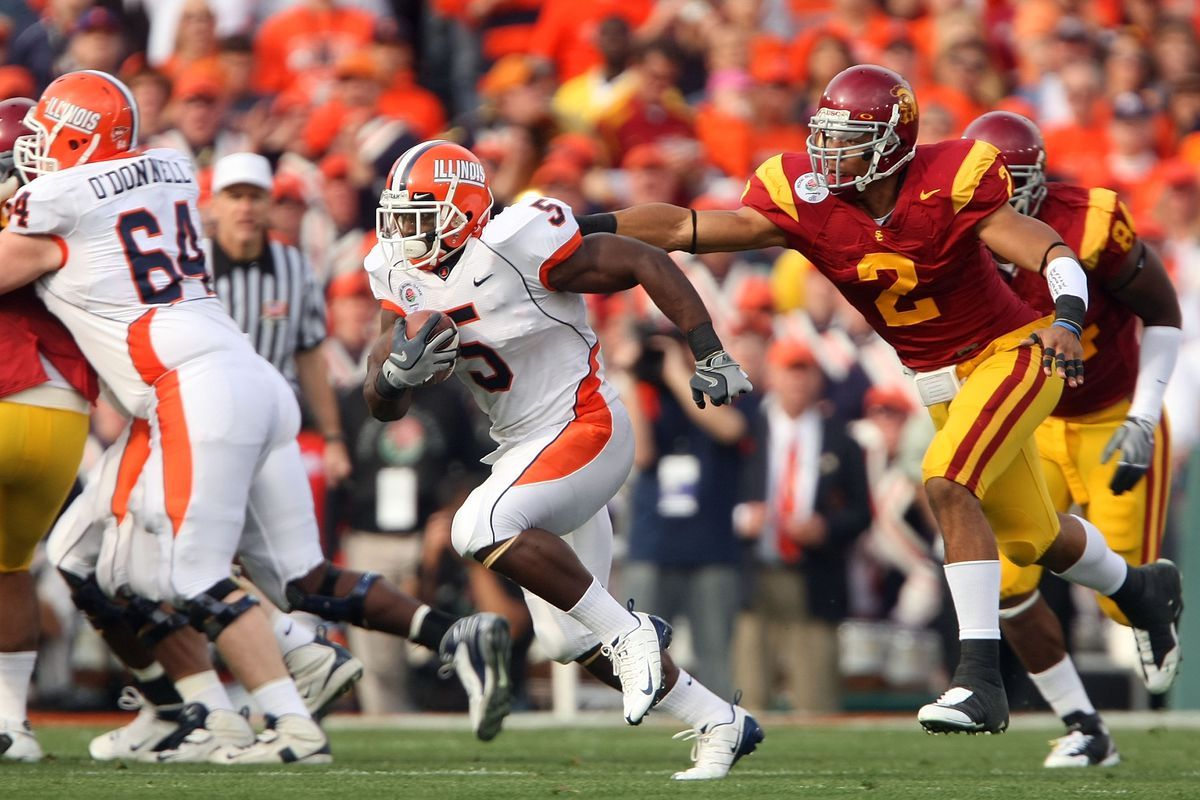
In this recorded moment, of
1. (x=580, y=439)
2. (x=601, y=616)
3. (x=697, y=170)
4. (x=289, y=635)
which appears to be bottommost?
(x=289, y=635)

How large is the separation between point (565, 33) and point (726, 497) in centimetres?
450

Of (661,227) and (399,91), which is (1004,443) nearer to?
(661,227)

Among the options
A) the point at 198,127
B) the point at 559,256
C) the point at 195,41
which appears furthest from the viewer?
the point at 195,41

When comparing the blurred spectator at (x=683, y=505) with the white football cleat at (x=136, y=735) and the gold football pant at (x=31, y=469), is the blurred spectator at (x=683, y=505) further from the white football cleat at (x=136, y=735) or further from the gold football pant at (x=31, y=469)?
the gold football pant at (x=31, y=469)

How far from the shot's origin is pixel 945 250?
5531 millimetres

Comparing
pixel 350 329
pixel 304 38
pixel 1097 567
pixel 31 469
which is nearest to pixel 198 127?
pixel 350 329

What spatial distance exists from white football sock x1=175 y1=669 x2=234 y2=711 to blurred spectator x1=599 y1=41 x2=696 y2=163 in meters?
5.47

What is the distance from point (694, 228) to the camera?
5.70 metres

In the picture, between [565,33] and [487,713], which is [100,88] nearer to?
[487,713]

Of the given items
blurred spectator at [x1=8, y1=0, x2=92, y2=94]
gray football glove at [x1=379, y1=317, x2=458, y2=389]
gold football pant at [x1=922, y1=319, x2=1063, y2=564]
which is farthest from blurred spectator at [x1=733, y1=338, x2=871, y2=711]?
blurred spectator at [x1=8, y1=0, x2=92, y2=94]

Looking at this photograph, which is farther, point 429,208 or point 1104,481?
point 1104,481

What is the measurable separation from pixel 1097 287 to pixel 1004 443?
1130 millimetres

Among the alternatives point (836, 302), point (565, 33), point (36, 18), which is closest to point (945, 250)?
point (836, 302)

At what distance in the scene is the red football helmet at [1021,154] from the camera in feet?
20.5
